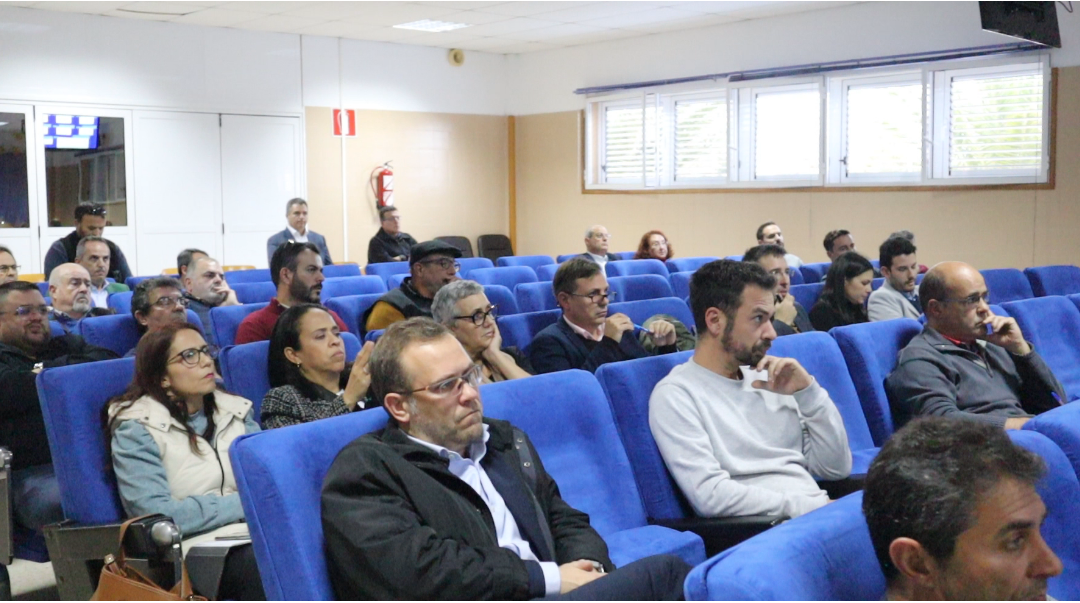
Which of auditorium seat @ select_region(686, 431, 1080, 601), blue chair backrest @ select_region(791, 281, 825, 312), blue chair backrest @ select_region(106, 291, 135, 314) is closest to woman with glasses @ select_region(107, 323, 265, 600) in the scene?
auditorium seat @ select_region(686, 431, 1080, 601)

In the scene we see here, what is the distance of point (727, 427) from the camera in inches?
94.0

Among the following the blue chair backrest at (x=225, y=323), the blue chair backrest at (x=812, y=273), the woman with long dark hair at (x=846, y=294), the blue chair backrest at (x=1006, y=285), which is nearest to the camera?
the blue chair backrest at (x=225, y=323)

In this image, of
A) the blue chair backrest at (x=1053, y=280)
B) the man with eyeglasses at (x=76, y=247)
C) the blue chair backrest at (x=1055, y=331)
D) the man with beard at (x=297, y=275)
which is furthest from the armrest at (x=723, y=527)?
the man with eyeglasses at (x=76, y=247)

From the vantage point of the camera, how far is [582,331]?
366cm

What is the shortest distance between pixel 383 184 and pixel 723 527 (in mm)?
9034

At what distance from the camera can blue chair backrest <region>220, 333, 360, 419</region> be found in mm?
2963

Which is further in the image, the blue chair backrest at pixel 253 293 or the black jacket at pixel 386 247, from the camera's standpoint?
the black jacket at pixel 386 247

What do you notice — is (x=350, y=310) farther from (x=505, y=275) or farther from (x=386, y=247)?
(x=386, y=247)

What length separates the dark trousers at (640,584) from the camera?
5.59 feet

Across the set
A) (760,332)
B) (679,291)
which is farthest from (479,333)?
(679,291)

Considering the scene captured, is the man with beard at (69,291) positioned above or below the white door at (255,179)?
below

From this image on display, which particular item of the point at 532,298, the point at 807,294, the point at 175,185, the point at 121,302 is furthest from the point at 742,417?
the point at 175,185

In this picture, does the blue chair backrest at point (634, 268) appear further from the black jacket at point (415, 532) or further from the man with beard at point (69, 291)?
the black jacket at point (415, 532)

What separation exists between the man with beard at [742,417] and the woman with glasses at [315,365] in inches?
33.8
